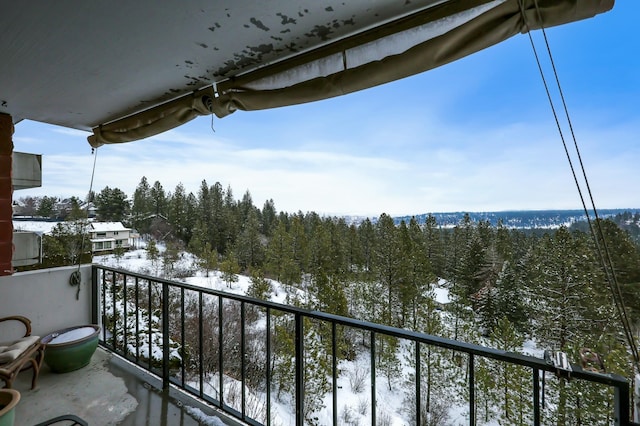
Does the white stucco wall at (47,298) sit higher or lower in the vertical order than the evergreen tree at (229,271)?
higher

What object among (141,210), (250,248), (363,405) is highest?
(141,210)

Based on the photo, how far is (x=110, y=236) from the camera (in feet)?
55.7

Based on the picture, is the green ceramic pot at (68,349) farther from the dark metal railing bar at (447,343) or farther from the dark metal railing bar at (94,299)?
the dark metal railing bar at (447,343)

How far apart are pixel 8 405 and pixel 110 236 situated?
19.4 metres

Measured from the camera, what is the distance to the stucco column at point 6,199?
8.14ft

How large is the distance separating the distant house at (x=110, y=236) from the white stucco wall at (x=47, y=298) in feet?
53.7

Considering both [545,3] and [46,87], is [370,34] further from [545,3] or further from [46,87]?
[46,87]

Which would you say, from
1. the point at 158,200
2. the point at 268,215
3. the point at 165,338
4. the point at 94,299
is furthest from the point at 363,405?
the point at 158,200

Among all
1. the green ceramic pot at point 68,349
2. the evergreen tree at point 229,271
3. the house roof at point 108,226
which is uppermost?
the house roof at point 108,226

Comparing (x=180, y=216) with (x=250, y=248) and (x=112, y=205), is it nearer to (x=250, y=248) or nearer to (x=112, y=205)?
(x=112, y=205)

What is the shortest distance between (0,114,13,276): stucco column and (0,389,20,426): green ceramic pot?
1977mm

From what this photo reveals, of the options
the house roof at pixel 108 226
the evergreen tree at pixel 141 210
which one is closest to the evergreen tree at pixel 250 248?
the evergreen tree at pixel 141 210

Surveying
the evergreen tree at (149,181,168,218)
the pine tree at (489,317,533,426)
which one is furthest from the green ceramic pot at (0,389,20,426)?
the evergreen tree at (149,181,168,218)

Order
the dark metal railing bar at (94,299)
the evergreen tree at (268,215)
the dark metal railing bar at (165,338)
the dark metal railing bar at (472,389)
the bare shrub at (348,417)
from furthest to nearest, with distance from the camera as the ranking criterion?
the evergreen tree at (268,215), the bare shrub at (348,417), the dark metal railing bar at (94,299), the dark metal railing bar at (165,338), the dark metal railing bar at (472,389)
